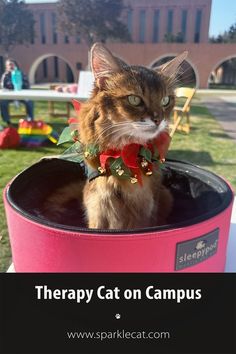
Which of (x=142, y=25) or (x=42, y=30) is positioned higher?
(x=142, y=25)

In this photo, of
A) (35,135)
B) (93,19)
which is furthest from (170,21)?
Result: (35,135)

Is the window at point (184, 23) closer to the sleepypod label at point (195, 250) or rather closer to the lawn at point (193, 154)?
the lawn at point (193, 154)

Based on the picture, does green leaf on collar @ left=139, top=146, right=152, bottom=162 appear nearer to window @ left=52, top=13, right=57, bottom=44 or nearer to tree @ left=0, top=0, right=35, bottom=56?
tree @ left=0, top=0, right=35, bottom=56

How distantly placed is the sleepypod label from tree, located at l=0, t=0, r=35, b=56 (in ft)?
74.8

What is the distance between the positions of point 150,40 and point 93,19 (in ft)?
12.7

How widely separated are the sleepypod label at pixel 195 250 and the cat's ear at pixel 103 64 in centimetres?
65

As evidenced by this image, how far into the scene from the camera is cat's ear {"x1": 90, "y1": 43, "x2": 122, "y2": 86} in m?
1.22

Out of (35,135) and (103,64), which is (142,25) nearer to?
(35,135)

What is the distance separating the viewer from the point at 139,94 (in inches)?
46.6

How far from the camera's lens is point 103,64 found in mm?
1251

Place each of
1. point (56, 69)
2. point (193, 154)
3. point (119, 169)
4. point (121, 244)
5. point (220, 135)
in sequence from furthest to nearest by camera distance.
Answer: point (56, 69), point (220, 135), point (193, 154), point (119, 169), point (121, 244)
